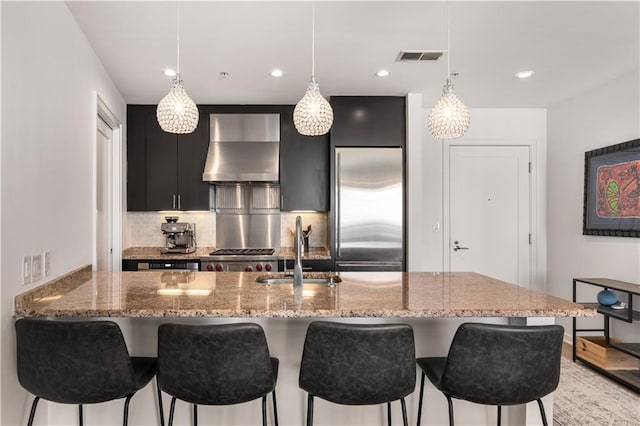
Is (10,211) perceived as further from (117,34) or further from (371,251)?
(371,251)

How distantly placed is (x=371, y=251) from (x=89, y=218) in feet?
7.91

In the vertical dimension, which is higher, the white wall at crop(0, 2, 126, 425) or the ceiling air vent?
the ceiling air vent

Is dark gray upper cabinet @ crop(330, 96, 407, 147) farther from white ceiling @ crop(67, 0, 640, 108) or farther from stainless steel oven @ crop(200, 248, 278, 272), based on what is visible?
stainless steel oven @ crop(200, 248, 278, 272)

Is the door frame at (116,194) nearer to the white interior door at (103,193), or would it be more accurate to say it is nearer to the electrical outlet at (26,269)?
the white interior door at (103,193)

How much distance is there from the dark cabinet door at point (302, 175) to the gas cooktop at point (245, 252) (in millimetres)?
495

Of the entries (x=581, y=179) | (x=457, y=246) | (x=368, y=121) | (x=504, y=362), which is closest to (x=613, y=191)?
(x=581, y=179)

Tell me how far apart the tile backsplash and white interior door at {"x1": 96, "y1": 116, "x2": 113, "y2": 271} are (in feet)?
2.31

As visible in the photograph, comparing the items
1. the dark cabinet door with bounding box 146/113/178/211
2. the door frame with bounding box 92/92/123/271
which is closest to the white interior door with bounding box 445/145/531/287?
the dark cabinet door with bounding box 146/113/178/211

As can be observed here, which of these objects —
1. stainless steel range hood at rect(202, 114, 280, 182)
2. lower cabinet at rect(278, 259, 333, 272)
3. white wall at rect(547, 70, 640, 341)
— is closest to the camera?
white wall at rect(547, 70, 640, 341)

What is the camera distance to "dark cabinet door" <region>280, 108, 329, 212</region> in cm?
419

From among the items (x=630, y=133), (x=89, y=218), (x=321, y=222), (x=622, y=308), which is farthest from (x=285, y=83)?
(x=622, y=308)

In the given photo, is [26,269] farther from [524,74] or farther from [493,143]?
[493,143]

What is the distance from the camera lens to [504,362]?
57.8 inches

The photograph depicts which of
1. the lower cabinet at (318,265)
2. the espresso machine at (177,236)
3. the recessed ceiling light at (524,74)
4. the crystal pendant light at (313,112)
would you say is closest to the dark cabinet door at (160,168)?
the espresso machine at (177,236)
